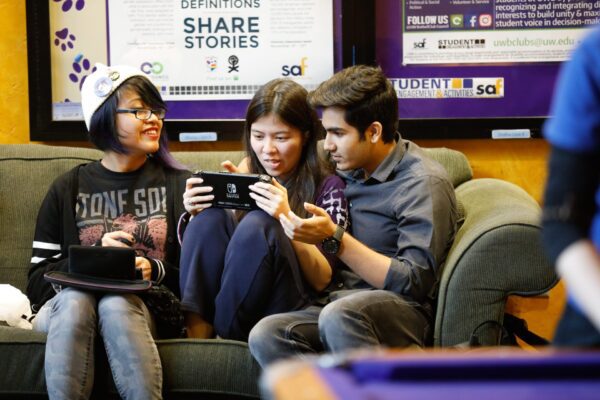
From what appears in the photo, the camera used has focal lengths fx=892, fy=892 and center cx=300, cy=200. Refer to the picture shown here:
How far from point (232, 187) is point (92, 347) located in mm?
543

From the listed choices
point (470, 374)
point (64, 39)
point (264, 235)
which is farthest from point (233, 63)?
point (470, 374)

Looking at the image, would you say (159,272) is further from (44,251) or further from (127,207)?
(44,251)

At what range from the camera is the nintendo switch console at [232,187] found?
7.54 ft

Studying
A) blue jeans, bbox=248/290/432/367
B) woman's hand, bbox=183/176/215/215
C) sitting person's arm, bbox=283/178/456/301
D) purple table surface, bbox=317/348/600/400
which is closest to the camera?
purple table surface, bbox=317/348/600/400

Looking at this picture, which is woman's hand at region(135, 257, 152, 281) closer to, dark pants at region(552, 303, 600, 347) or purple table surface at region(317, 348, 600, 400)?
dark pants at region(552, 303, 600, 347)

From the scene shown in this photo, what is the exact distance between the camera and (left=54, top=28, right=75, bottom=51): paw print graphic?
313cm

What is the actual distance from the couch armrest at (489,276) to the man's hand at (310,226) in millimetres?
322

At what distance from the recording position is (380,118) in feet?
7.66

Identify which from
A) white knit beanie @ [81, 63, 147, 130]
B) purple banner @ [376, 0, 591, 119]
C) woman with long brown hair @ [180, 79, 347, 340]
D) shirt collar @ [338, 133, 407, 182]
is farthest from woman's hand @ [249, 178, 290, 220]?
purple banner @ [376, 0, 591, 119]

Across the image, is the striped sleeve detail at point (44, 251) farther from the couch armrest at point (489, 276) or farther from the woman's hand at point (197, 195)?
the couch armrest at point (489, 276)

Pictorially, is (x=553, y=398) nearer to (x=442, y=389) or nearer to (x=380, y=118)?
(x=442, y=389)

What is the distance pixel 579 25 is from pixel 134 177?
5.20 feet

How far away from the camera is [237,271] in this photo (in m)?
2.28

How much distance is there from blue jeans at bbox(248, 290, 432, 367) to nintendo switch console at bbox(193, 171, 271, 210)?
0.31 metres
